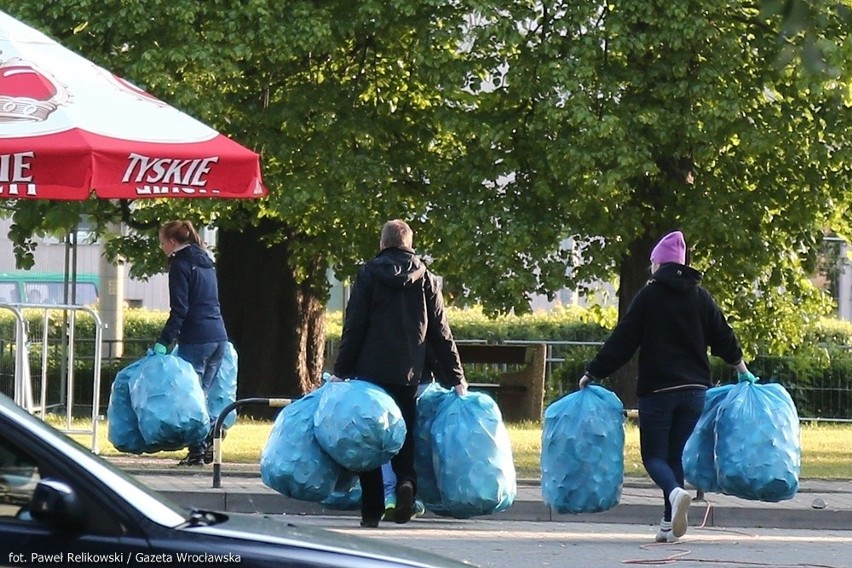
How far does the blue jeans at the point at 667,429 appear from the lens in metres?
9.75

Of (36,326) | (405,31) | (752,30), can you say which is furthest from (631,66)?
(36,326)

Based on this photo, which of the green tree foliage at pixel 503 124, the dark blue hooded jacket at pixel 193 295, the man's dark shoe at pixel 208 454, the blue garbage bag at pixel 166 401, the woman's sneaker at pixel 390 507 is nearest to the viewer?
the woman's sneaker at pixel 390 507

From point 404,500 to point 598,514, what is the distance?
243cm

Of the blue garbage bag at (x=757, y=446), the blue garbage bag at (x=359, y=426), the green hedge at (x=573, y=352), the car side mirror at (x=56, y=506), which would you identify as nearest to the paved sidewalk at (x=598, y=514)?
the blue garbage bag at (x=757, y=446)

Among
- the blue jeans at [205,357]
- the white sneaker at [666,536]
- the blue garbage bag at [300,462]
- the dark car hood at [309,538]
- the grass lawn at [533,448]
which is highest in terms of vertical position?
the blue jeans at [205,357]

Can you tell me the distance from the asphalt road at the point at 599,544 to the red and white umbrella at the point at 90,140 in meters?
2.33

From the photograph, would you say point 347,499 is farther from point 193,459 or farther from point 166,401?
point 193,459

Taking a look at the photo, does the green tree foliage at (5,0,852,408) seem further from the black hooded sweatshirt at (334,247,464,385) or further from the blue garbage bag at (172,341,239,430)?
the black hooded sweatshirt at (334,247,464,385)

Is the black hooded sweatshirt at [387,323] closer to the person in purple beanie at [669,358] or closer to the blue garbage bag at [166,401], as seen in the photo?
the person in purple beanie at [669,358]

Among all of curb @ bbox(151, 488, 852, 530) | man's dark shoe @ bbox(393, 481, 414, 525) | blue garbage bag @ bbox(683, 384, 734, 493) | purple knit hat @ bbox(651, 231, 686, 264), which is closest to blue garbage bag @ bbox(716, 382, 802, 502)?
blue garbage bag @ bbox(683, 384, 734, 493)

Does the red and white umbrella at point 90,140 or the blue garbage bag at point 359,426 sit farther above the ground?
the red and white umbrella at point 90,140

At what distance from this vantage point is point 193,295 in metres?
12.8

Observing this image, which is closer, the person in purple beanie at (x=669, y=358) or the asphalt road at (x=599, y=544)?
the asphalt road at (x=599, y=544)

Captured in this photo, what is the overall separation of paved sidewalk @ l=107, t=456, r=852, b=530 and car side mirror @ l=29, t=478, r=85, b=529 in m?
7.03
